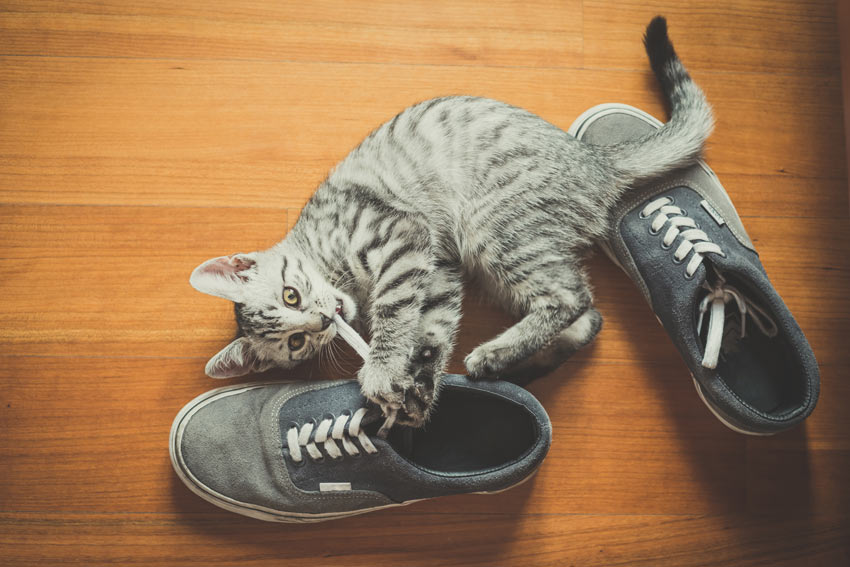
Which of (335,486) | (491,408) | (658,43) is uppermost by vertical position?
(658,43)

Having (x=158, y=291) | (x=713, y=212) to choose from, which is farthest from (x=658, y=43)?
(x=158, y=291)

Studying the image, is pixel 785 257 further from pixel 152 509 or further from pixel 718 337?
pixel 152 509

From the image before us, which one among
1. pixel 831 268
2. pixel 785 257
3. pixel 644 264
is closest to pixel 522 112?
pixel 644 264

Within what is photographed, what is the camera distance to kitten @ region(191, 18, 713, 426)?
1.03 m

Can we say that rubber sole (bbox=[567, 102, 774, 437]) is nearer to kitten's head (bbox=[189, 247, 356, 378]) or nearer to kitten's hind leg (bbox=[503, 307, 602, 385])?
kitten's hind leg (bbox=[503, 307, 602, 385])

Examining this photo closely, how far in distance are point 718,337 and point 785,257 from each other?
1.17 feet

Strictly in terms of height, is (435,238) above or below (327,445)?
above

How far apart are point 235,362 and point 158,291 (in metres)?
0.32

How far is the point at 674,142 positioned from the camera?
1120 mm

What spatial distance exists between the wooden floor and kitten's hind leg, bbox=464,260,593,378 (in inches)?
6.1

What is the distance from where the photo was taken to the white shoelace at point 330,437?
106cm

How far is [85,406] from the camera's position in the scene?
1.20m

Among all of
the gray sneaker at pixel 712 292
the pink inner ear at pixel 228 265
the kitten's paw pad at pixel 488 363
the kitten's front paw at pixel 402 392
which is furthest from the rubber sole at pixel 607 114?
the pink inner ear at pixel 228 265

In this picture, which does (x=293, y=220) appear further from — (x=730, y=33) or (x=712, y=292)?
(x=730, y=33)
